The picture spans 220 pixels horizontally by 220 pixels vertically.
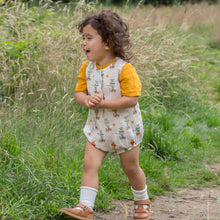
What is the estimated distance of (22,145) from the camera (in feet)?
12.3

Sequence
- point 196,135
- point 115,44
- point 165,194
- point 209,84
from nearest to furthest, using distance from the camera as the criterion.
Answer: point 115,44 → point 165,194 → point 196,135 → point 209,84

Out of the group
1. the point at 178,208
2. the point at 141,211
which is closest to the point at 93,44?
the point at 141,211

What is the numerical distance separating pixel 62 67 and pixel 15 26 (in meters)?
0.99

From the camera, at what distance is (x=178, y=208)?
352 cm

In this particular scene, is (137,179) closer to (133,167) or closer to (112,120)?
→ (133,167)

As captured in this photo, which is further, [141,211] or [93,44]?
[141,211]

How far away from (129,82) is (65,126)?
170 centimetres

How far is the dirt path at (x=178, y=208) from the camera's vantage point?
3276mm

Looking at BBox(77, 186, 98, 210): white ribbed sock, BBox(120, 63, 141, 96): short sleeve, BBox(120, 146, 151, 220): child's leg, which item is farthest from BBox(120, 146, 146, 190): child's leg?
BBox(120, 63, 141, 96): short sleeve

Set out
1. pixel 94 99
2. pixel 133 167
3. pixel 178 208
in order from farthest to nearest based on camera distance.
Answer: pixel 178 208
pixel 133 167
pixel 94 99

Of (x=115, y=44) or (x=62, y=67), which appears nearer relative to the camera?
(x=115, y=44)

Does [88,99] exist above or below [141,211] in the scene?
above

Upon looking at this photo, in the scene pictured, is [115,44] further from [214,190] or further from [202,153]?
[202,153]

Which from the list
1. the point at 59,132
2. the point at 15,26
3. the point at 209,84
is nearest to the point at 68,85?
the point at 59,132
